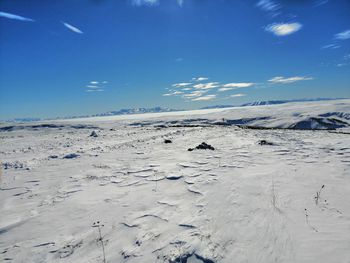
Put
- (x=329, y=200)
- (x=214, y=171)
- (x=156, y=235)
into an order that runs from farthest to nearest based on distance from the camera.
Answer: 1. (x=214, y=171)
2. (x=329, y=200)
3. (x=156, y=235)

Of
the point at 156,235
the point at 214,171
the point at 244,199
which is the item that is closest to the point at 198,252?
the point at 156,235

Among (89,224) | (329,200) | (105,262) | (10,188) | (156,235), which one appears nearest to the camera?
(105,262)

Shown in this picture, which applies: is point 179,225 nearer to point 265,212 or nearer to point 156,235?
point 156,235

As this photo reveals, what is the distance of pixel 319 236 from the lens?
12.0 ft

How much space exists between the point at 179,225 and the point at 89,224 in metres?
1.79

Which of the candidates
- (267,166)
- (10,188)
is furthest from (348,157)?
(10,188)

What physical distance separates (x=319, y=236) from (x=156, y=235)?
2.63 m

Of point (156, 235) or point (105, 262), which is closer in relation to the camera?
point (105, 262)

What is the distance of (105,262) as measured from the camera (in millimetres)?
3279

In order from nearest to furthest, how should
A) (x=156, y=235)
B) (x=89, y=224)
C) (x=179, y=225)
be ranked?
1. (x=156, y=235)
2. (x=179, y=225)
3. (x=89, y=224)

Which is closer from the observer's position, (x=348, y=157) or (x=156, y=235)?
(x=156, y=235)

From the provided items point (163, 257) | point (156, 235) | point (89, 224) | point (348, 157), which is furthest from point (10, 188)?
point (348, 157)

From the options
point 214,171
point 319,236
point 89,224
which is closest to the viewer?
point 319,236

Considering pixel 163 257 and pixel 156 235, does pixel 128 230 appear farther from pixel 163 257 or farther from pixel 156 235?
pixel 163 257
